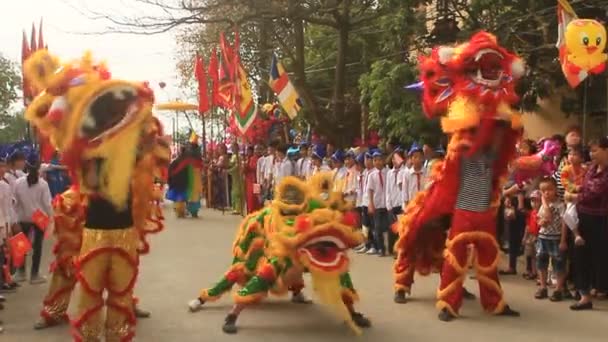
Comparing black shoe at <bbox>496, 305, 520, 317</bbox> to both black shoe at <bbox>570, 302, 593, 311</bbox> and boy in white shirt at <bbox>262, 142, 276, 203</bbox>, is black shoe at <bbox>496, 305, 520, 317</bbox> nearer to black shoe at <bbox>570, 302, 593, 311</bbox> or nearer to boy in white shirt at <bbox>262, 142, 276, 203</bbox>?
black shoe at <bbox>570, 302, 593, 311</bbox>

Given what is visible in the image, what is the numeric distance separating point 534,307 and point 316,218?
257 centimetres

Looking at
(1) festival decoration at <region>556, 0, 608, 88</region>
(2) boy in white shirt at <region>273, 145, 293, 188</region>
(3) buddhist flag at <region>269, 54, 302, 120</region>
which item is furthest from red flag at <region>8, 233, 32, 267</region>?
(3) buddhist flag at <region>269, 54, 302, 120</region>

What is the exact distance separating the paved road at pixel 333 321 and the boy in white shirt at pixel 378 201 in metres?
1.64

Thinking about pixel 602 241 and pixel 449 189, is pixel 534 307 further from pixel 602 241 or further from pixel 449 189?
pixel 449 189

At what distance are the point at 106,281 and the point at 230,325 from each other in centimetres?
132

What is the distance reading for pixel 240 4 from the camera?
53.8ft

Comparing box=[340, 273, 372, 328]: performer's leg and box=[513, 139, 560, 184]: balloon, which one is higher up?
box=[513, 139, 560, 184]: balloon

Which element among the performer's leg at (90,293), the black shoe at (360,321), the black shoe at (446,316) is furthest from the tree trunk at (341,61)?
the performer's leg at (90,293)

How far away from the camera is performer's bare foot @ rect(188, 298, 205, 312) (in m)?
7.04

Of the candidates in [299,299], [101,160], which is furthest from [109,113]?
[299,299]

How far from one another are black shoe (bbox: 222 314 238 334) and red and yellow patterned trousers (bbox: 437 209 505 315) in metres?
1.84

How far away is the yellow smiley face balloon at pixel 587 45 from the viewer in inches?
313

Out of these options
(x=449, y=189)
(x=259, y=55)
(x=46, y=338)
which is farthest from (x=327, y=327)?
(x=259, y=55)

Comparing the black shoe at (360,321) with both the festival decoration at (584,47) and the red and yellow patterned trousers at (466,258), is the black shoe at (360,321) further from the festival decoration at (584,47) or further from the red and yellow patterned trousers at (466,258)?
the festival decoration at (584,47)
